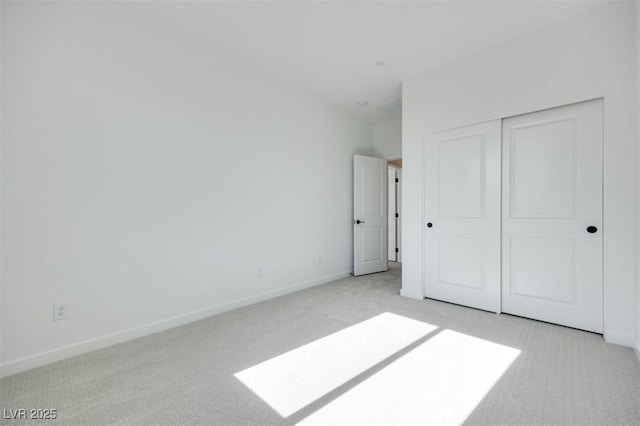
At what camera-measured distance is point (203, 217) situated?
2.91 metres

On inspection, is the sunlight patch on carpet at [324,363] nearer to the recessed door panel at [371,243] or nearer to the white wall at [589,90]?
the white wall at [589,90]

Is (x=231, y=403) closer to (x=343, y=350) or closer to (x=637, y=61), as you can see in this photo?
(x=343, y=350)

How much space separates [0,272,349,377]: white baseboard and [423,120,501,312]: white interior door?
1999 millimetres

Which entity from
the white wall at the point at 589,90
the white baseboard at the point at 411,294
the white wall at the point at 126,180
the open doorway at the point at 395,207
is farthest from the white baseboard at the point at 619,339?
the open doorway at the point at 395,207

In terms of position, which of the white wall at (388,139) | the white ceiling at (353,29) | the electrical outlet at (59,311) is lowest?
the electrical outlet at (59,311)

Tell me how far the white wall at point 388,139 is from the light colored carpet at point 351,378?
3.11 metres

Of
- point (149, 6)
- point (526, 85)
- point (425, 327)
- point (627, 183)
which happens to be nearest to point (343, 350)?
point (425, 327)

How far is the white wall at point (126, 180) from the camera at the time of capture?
1947 millimetres

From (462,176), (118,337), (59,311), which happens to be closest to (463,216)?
(462,176)

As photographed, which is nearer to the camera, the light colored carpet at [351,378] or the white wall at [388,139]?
the light colored carpet at [351,378]

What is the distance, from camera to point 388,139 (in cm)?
515

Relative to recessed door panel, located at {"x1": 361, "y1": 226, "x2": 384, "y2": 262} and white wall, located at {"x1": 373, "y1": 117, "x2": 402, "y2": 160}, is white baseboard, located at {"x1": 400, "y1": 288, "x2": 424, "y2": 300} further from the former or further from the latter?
white wall, located at {"x1": 373, "y1": 117, "x2": 402, "y2": 160}

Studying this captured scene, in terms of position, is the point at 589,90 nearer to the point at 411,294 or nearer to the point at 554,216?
the point at 554,216

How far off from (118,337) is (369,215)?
3691mm
